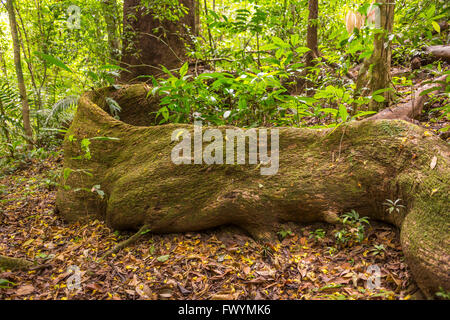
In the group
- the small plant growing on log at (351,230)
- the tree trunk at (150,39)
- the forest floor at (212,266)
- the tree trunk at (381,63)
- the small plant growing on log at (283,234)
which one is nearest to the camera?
the forest floor at (212,266)

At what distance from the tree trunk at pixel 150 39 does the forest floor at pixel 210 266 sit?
Answer: 9.66ft

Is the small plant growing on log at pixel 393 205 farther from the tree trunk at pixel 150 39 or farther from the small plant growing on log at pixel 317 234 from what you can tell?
the tree trunk at pixel 150 39

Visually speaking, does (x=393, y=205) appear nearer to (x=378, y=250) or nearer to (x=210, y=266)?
(x=378, y=250)

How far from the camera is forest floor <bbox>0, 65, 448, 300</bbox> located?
1.95m

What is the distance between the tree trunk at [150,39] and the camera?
14.8ft

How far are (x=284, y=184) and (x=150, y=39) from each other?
3.77m

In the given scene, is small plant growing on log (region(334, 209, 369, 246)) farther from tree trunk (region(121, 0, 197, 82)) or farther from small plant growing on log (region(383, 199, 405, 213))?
tree trunk (region(121, 0, 197, 82))

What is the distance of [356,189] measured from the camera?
2.31m

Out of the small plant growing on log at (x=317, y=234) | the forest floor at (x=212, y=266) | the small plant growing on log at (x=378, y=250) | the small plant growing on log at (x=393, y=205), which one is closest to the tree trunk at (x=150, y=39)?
the forest floor at (x=212, y=266)

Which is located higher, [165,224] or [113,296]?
[165,224]
